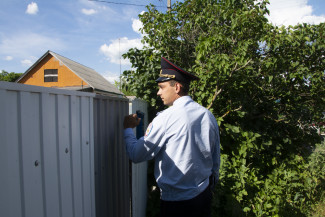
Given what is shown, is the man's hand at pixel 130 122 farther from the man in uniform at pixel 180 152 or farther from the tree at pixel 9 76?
the tree at pixel 9 76

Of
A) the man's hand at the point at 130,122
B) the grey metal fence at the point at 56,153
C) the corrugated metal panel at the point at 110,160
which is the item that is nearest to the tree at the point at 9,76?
the corrugated metal panel at the point at 110,160

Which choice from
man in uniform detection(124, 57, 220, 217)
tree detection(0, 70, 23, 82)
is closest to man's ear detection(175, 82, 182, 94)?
man in uniform detection(124, 57, 220, 217)

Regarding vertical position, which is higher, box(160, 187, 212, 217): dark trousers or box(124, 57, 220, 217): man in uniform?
box(124, 57, 220, 217): man in uniform

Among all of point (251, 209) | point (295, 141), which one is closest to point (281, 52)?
point (295, 141)

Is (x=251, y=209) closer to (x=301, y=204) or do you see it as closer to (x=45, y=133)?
(x=301, y=204)

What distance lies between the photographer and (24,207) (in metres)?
1.01

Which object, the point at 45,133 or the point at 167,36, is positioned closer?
the point at 45,133

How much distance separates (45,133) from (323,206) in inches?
210

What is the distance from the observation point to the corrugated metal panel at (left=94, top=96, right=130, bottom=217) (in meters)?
1.94

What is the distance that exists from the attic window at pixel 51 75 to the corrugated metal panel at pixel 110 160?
72.6 ft

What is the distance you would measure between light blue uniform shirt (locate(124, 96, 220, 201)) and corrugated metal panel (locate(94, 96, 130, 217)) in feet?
0.99

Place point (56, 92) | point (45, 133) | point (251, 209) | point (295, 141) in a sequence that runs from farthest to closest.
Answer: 1. point (295, 141)
2. point (251, 209)
3. point (56, 92)
4. point (45, 133)

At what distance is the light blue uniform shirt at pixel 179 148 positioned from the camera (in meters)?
1.76

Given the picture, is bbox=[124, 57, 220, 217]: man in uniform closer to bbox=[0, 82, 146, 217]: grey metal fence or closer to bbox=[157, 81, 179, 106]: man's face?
bbox=[157, 81, 179, 106]: man's face
